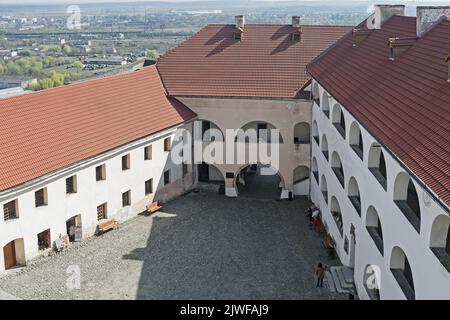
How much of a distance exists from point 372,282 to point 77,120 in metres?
18.0

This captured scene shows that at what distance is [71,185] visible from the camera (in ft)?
98.7

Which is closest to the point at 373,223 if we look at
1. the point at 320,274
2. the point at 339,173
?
the point at 320,274

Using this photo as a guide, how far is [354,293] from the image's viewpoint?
24.8 metres

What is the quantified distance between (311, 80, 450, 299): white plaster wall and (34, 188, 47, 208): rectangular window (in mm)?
14038

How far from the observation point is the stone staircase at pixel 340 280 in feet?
82.9

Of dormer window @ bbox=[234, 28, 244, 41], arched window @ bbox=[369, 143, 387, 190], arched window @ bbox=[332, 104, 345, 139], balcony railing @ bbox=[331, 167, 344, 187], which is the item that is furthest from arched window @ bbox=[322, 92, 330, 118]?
dormer window @ bbox=[234, 28, 244, 41]

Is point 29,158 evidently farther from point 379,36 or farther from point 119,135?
→ point 379,36

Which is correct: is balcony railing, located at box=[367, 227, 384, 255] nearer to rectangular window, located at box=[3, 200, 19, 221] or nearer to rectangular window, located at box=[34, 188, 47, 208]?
rectangular window, located at box=[34, 188, 47, 208]

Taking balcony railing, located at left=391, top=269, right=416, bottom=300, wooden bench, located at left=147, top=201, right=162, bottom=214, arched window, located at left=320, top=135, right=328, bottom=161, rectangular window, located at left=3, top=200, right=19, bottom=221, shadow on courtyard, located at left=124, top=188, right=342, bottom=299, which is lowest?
shadow on courtyard, located at left=124, top=188, right=342, bottom=299

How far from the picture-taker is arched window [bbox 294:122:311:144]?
3888cm

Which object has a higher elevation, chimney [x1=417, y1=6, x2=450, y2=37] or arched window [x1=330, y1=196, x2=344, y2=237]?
chimney [x1=417, y1=6, x2=450, y2=37]

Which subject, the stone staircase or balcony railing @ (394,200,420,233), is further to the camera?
the stone staircase

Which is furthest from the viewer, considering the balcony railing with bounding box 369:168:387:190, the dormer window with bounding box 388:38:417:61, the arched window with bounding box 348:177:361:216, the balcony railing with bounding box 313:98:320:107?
the balcony railing with bounding box 313:98:320:107

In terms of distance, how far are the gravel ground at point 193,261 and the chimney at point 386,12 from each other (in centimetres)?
1229
